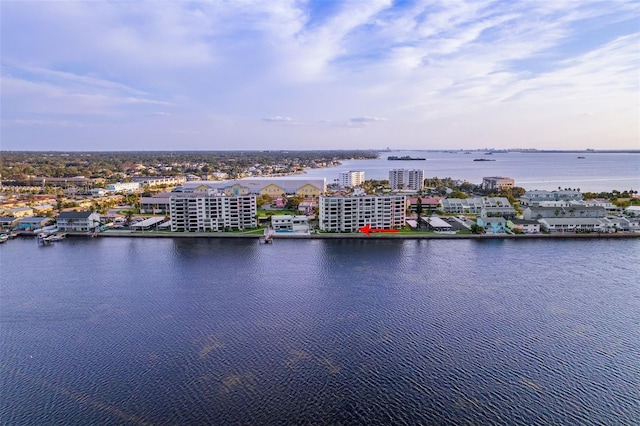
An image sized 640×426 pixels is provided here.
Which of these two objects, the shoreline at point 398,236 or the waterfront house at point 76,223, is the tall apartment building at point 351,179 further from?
the waterfront house at point 76,223

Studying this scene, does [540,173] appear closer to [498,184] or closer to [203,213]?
[498,184]

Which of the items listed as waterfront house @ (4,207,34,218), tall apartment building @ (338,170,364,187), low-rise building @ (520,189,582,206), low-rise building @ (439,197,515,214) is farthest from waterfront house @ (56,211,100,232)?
tall apartment building @ (338,170,364,187)

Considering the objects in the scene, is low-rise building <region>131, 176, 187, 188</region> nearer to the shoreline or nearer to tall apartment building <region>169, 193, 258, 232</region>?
tall apartment building <region>169, 193, 258, 232</region>

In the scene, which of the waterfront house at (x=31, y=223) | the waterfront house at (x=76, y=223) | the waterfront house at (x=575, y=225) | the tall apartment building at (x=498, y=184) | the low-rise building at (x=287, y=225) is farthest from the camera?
the tall apartment building at (x=498, y=184)

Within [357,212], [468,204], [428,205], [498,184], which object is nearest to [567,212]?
[468,204]

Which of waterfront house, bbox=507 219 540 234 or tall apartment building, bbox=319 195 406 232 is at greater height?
tall apartment building, bbox=319 195 406 232

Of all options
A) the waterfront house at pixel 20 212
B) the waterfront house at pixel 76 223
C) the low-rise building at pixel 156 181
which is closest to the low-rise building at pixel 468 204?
the waterfront house at pixel 76 223
